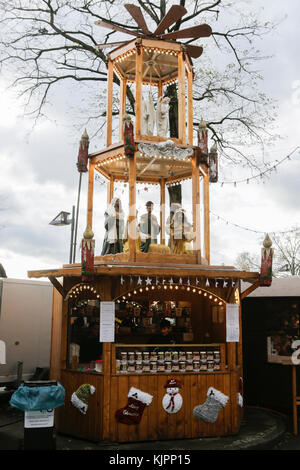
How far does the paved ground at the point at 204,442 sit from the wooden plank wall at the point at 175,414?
0.53 feet

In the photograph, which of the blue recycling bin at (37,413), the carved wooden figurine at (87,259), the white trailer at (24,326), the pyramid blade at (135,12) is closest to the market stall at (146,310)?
the carved wooden figurine at (87,259)

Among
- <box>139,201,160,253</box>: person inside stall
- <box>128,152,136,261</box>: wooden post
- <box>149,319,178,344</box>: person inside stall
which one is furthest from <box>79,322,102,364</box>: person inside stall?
<box>128,152,136,261</box>: wooden post

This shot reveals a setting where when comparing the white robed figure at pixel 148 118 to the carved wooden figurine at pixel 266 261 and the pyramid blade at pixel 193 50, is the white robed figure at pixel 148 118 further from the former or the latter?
the carved wooden figurine at pixel 266 261

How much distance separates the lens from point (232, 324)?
30.2 ft

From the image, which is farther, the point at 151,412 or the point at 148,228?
the point at 148,228

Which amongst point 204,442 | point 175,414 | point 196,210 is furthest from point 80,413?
point 196,210

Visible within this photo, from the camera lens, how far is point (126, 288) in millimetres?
8797

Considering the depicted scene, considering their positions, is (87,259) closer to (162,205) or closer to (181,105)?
(162,205)

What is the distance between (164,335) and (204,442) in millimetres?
3510

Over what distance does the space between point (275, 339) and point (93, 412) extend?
5645 millimetres

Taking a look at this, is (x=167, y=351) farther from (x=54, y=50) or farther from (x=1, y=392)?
(x=54, y=50)

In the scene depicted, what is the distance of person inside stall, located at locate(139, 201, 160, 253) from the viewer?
10.5 metres

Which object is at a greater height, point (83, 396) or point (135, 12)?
point (135, 12)

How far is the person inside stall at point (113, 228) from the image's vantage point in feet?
→ 34.3
